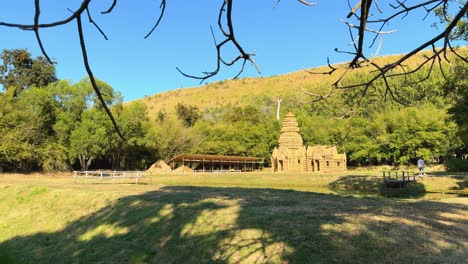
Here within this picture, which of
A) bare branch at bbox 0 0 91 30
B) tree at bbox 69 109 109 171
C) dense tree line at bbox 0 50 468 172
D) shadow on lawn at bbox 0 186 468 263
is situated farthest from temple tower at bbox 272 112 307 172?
bare branch at bbox 0 0 91 30

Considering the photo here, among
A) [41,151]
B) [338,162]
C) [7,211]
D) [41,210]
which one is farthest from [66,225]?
[338,162]

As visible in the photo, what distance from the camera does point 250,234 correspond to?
8.09 metres

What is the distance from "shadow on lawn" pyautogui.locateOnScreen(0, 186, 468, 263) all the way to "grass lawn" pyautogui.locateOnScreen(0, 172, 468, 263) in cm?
2

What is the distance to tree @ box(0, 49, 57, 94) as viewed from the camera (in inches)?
1900

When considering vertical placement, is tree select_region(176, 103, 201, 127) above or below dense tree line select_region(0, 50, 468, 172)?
above

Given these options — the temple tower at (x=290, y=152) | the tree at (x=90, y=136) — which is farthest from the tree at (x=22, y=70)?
the temple tower at (x=290, y=152)

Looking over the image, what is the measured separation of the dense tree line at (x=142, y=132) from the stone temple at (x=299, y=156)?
8.42 ft

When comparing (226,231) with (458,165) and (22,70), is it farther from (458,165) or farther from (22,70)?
(22,70)

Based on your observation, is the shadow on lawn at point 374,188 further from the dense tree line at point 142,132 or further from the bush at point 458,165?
the bush at point 458,165

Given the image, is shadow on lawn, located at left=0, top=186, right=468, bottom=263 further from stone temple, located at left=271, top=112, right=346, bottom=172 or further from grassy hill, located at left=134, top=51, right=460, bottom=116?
grassy hill, located at left=134, top=51, right=460, bottom=116

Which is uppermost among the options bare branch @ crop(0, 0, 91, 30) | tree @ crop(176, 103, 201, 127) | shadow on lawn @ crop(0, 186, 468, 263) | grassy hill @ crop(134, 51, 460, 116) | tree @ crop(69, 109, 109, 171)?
grassy hill @ crop(134, 51, 460, 116)

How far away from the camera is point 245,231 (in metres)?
8.23

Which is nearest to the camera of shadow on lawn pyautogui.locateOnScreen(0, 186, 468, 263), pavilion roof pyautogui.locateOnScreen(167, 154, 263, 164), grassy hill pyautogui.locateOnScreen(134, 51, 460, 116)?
shadow on lawn pyautogui.locateOnScreen(0, 186, 468, 263)

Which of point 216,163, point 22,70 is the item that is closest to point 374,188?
point 216,163
